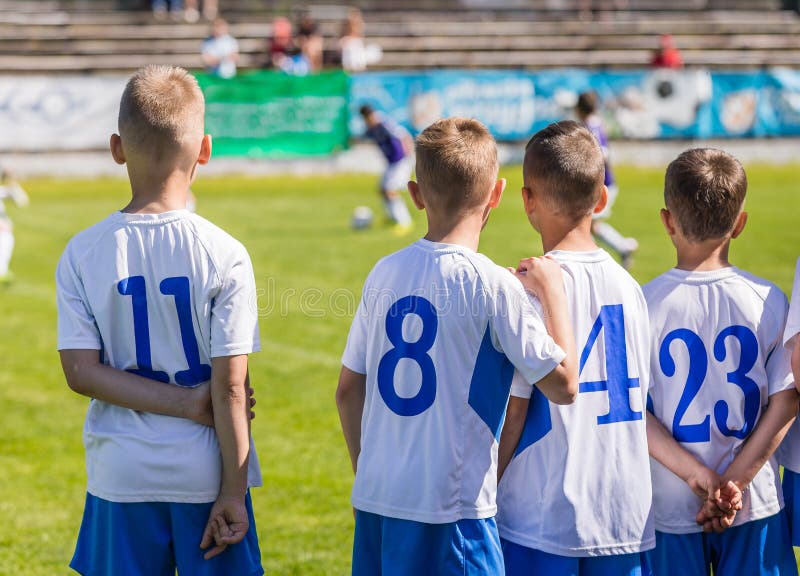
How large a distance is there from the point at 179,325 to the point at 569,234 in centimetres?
119

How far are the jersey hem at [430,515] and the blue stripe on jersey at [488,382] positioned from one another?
224 millimetres

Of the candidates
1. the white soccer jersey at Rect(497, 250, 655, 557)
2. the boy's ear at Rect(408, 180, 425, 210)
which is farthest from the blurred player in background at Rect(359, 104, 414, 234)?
the white soccer jersey at Rect(497, 250, 655, 557)

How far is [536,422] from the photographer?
3.02 m

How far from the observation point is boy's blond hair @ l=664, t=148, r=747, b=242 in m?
3.23

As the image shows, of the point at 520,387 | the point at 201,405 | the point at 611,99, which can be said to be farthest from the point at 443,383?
the point at 611,99

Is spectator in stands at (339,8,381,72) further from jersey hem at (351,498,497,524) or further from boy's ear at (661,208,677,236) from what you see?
jersey hem at (351,498,497,524)

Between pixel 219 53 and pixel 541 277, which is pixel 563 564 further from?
pixel 219 53

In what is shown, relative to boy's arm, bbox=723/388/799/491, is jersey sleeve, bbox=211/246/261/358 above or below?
above

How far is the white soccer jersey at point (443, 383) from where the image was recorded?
9.40 feet

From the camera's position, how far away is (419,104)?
76.0ft

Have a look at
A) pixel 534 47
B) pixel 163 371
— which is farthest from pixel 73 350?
pixel 534 47

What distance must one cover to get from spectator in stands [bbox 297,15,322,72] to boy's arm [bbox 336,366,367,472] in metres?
22.9

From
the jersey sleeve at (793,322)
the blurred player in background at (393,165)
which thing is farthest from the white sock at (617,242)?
the jersey sleeve at (793,322)

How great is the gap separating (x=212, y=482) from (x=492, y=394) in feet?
2.79
